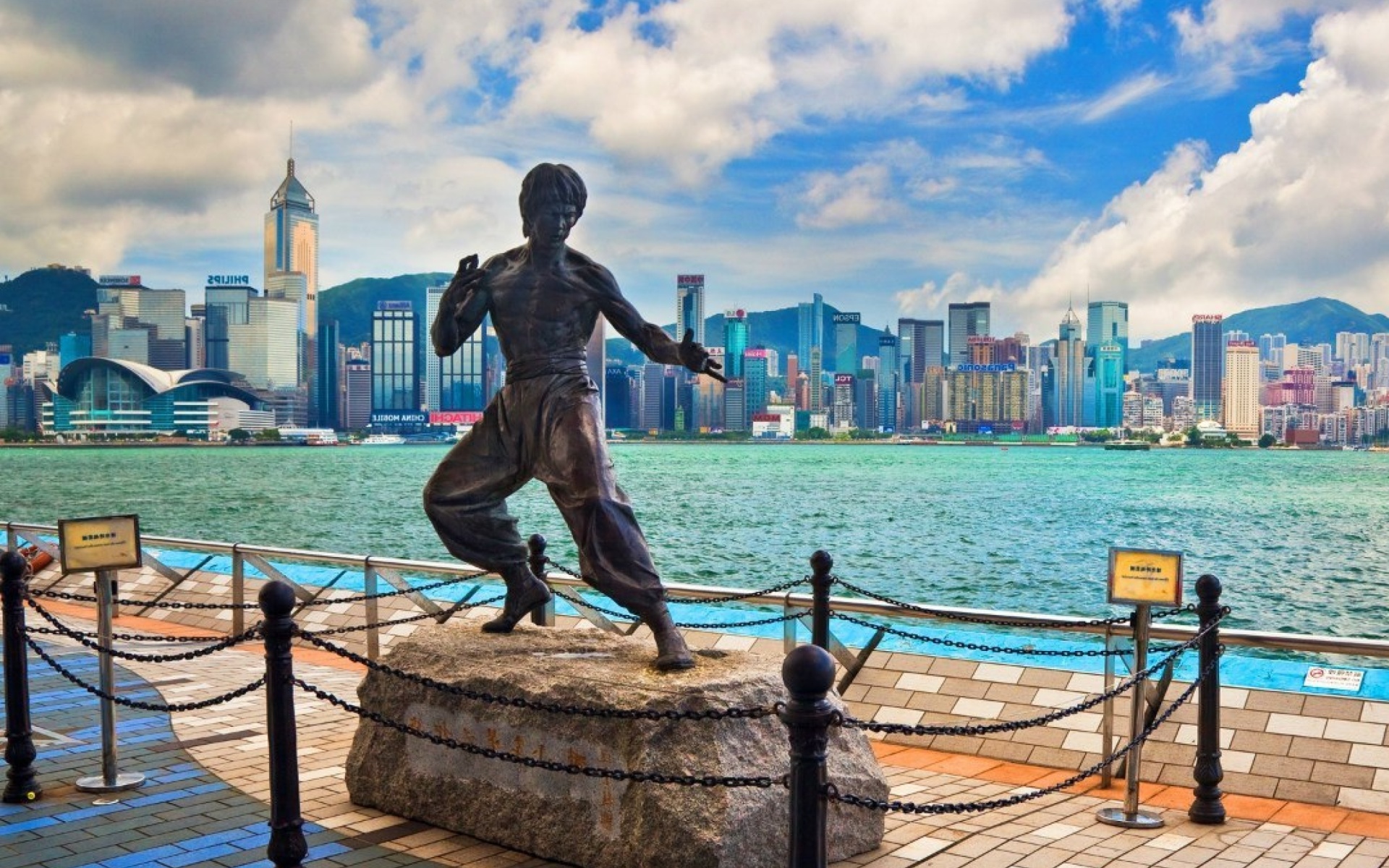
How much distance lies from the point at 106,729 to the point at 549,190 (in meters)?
3.84

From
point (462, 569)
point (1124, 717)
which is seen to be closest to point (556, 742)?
point (1124, 717)

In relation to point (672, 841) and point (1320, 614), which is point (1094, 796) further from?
point (1320, 614)

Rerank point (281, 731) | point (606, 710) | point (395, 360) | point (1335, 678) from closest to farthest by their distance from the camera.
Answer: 1. point (606, 710)
2. point (281, 731)
3. point (1335, 678)
4. point (395, 360)

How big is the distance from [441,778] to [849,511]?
47.7m

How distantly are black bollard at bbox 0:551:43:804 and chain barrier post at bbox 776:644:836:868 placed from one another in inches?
180

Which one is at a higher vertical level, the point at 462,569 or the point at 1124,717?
the point at 462,569

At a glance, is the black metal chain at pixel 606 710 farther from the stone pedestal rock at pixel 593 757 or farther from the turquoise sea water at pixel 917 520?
the turquoise sea water at pixel 917 520

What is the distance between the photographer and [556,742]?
579cm

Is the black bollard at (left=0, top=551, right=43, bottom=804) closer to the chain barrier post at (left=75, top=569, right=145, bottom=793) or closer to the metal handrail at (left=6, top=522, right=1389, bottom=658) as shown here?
the chain barrier post at (left=75, top=569, right=145, bottom=793)

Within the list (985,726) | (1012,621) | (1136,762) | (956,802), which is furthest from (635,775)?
(1012,621)

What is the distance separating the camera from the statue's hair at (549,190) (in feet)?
22.4

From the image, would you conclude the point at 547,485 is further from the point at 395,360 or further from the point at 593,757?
the point at 395,360

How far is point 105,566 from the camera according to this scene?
24.1 ft

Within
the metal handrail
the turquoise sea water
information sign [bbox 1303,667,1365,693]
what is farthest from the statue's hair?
the turquoise sea water
